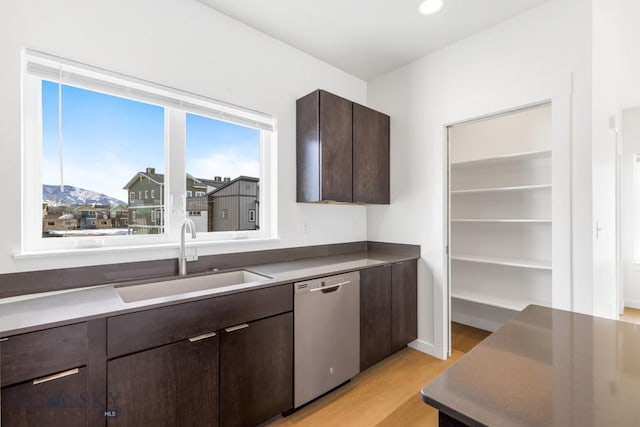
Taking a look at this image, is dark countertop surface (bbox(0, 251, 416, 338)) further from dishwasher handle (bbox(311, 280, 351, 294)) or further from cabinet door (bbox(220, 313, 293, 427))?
cabinet door (bbox(220, 313, 293, 427))

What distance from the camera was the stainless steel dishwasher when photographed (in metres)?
1.85

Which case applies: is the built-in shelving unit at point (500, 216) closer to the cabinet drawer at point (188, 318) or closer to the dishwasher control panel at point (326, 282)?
the dishwasher control panel at point (326, 282)

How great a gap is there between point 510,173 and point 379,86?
1632 mm

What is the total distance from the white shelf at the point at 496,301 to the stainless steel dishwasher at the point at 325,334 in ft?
5.02

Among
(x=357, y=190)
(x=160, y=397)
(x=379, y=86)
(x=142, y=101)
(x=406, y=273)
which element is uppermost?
(x=379, y=86)

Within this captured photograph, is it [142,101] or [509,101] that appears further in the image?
[509,101]

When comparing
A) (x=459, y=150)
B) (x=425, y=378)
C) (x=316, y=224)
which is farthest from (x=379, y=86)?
(x=425, y=378)

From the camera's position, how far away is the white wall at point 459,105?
1926 millimetres

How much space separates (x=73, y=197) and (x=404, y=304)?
2498 mm

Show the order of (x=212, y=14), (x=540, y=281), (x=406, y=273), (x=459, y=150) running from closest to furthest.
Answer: (x=212, y=14)
(x=406, y=273)
(x=540, y=281)
(x=459, y=150)

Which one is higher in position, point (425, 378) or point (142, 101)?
point (142, 101)

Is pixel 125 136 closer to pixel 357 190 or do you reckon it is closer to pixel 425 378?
pixel 357 190

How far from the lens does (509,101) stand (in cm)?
225

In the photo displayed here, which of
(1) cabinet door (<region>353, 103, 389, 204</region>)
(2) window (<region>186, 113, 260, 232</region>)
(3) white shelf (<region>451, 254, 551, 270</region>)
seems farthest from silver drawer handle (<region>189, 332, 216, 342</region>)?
(3) white shelf (<region>451, 254, 551, 270</region>)
